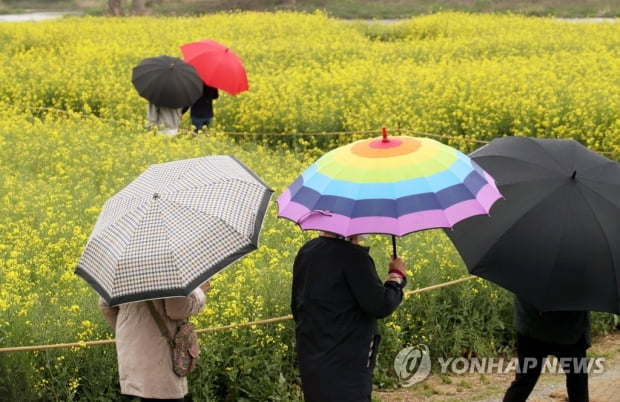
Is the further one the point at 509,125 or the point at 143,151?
the point at 509,125

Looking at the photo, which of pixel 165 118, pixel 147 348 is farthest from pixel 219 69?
pixel 147 348

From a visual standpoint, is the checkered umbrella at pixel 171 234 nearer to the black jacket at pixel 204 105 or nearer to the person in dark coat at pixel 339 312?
the person in dark coat at pixel 339 312

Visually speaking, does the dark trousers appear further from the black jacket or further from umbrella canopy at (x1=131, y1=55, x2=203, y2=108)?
the black jacket

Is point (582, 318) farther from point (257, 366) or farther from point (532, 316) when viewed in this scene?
point (257, 366)

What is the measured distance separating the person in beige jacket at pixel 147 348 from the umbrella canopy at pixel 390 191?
0.64 metres

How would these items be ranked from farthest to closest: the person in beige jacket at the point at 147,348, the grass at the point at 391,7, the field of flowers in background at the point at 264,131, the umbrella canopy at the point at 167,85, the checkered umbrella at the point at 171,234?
1. the grass at the point at 391,7
2. the umbrella canopy at the point at 167,85
3. the field of flowers in background at the point at 264,131
4. the person in beige jacket at the point at 147,348
5. the checkered umbrella at the point at 171,234

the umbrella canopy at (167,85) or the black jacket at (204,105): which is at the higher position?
the umbrella canopy at (167,85)

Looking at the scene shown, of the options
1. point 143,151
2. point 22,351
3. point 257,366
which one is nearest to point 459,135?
point 143,151

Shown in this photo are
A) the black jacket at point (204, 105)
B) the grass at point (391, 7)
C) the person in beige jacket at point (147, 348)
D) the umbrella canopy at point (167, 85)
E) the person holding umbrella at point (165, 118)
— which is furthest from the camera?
the grass at point (391, 7)

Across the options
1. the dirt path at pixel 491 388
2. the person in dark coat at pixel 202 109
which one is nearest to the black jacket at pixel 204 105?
the person in dark coat at pixel 202 109

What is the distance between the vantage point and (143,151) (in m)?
10.1

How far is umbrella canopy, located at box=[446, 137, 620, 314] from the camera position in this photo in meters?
4.34

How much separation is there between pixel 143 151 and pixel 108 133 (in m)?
1.30

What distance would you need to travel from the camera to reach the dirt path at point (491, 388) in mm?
6043
